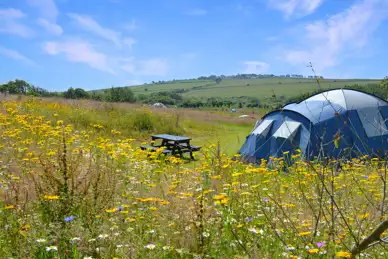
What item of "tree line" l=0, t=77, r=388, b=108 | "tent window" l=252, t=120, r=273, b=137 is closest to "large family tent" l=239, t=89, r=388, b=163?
"tent window" l=252, t=120, r=273, b=137

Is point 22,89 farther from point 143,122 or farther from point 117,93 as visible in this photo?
point 117,93

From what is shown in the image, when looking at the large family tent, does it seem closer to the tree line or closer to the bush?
the tree line

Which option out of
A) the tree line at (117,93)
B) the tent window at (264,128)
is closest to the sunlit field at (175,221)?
the tree line at (117,93)

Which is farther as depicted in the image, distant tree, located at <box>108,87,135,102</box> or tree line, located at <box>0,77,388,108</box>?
distant tree, located at <box>108,87,135,102</box>

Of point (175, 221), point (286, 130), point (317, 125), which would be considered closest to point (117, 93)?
point (286, 130)

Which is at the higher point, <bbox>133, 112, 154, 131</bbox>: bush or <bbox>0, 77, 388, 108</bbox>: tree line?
<bbox>0, 77, 388, 108</bbox>: tree line

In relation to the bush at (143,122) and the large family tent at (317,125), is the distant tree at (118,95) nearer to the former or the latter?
the bush at (143,122)

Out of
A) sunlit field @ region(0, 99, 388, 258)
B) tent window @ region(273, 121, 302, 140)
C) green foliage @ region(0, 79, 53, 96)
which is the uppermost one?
green foliage @ region(0, 79, 53, 96)

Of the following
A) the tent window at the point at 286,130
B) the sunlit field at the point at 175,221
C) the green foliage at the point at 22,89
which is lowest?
the sunlit field at the point at 175,221

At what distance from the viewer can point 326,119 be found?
31.6 feet

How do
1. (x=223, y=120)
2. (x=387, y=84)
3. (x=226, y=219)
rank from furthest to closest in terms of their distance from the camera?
1. (x=223, y=120)
2. (x=387, y=84)
3. (x=226, y=219)

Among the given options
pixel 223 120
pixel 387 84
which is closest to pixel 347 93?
A: pixel 387 84

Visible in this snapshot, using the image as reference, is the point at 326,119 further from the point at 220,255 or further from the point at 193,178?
the point at 220,255

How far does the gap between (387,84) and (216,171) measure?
2237 millimetres
